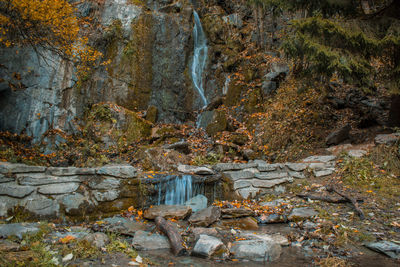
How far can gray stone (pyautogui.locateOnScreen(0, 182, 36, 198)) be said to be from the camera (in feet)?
13.5

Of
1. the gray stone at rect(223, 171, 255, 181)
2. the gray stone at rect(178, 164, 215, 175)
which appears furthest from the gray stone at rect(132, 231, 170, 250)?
the gray stone at rect(223, 171, 255, 181)

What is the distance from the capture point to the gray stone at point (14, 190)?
13.5 feet

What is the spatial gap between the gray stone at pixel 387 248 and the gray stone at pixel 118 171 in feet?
13.3

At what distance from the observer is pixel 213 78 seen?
12.7 metres

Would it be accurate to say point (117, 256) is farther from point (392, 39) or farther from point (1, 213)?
point (392, 39)

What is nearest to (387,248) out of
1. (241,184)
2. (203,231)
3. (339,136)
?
(203,231)

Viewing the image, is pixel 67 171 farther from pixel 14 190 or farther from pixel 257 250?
pixel 257 250

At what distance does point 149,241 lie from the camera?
11.7ft

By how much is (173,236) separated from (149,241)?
1.15 feet

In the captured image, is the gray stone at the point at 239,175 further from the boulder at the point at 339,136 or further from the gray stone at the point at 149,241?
the boulder at the point at 339,136

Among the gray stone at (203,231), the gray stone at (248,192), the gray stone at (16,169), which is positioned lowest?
the gray stone at (203,231)

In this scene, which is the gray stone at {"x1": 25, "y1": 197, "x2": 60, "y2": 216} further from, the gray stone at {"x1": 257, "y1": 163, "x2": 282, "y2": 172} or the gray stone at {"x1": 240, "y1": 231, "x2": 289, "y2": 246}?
the gray stone at {"x1": 257, "y1": 163, "x2": 282, "y2": 172}

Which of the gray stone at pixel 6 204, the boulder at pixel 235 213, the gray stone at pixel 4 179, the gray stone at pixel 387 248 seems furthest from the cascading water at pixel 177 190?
the gray stone at pixel 387 248

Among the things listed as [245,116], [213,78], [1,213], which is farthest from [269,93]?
[1,213]
